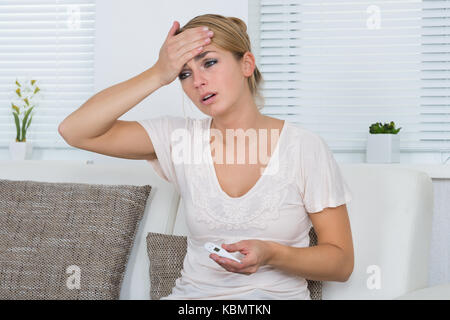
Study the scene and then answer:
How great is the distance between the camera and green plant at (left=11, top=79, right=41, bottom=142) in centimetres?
242

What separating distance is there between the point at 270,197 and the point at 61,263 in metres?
0.59

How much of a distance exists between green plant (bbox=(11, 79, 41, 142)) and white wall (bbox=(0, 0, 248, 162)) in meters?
0.42

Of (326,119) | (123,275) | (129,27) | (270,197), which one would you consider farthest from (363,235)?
(129,27)

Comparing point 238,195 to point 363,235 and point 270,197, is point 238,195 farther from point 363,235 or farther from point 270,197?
point 363,235

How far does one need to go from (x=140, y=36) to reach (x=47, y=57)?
62 centimetres

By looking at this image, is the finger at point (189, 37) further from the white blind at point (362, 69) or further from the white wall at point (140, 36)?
the white blind at point (362, 69)

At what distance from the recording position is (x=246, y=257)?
108 centimetres

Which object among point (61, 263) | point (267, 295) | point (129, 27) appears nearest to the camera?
point (267, 295)

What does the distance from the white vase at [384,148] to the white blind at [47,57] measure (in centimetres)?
119

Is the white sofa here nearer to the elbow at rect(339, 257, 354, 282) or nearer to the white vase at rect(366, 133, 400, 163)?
the elbow at rect(339, 257, 354, 282)

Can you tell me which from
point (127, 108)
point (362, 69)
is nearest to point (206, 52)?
point (127, 108)

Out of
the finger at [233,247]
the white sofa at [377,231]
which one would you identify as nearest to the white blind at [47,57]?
the white sofa at [377,231]

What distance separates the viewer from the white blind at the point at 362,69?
7.33ft

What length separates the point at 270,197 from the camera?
4.34 feet
